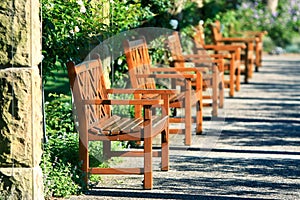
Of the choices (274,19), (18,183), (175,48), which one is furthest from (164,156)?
(274,19)

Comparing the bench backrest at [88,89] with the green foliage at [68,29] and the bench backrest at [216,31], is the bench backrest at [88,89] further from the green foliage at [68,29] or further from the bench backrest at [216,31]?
the bench backrest at [216,31]

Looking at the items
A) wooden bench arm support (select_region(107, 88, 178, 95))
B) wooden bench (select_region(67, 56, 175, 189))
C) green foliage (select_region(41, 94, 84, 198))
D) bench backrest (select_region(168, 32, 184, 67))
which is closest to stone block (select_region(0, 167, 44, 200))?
green foliage (select_region(41, 94, 84, 198))

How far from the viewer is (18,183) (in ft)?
20.0

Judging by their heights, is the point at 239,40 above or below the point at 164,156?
above

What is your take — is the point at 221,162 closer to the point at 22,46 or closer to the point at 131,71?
the point at 131,71

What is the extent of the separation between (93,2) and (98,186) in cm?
207

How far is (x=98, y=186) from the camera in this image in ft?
24.7

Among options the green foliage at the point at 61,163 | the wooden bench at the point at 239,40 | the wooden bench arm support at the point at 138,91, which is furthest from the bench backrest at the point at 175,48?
the wooden bench at the point at 239,40

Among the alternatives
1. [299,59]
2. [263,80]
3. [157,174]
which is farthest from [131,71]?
[299,59]

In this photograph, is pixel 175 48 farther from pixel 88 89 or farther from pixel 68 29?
pixel 88 89

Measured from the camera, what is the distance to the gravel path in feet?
24.0

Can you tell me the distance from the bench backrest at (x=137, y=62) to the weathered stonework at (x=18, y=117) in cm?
334

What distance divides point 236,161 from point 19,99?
335cm

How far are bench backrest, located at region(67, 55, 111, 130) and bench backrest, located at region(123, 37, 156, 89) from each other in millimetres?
1159
